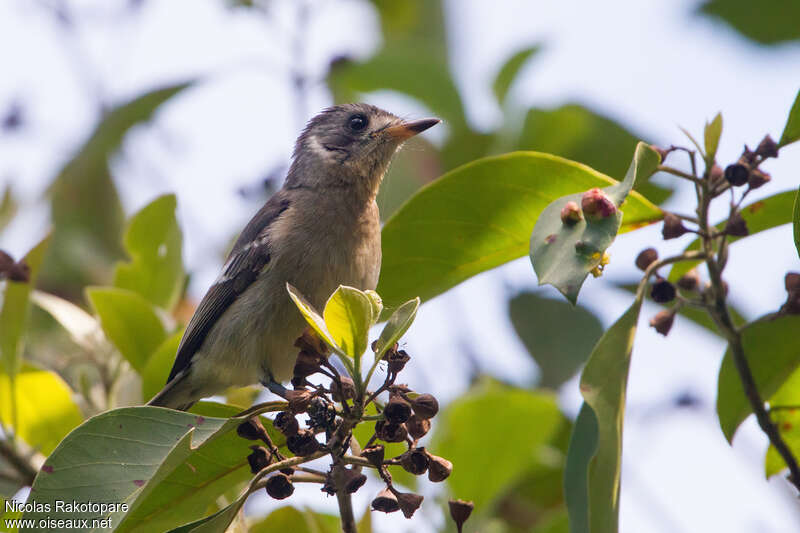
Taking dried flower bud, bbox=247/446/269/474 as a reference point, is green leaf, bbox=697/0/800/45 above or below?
above

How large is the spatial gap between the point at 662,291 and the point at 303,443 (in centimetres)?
113

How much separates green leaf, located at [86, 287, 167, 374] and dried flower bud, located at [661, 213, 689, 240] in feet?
6.21

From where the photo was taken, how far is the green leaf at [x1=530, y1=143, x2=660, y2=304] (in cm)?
199

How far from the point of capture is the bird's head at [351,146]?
13.7 ft

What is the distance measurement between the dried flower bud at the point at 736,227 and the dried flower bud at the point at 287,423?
1316 millimetres

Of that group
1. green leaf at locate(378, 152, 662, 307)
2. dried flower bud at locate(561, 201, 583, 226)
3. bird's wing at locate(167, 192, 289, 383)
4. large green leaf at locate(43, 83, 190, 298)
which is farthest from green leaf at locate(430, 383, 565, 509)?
large green leaf at locate(43, 83, 190, 298)

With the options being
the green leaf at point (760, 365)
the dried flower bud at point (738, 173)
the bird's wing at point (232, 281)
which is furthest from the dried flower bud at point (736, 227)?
the bird's wing at point (232, 281)

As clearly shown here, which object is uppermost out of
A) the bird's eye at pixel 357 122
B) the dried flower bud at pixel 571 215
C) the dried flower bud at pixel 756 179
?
the dried flower bud at pixel 571 215

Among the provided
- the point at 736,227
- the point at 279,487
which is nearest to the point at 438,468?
the point at 279,487

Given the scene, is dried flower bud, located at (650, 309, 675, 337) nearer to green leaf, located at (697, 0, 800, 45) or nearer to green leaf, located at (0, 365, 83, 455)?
green leaf, located at (0, 365, 83, 455)

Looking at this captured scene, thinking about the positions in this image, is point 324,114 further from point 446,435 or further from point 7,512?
point 7,512

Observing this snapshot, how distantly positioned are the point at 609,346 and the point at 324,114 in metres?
3.00

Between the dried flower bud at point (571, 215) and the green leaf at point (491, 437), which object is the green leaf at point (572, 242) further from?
the green leaf at point (491, 437)

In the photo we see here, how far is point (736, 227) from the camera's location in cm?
240
